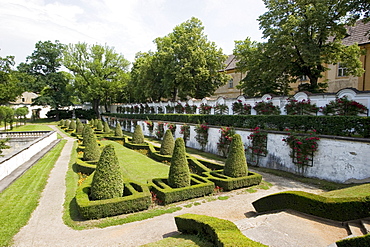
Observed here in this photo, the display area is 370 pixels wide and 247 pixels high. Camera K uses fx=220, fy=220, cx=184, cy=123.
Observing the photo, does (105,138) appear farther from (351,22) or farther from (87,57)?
(87,57)

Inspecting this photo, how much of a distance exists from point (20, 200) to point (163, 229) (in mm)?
6085

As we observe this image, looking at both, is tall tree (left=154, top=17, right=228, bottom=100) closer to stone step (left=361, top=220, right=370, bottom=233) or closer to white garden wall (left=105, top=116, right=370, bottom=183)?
white garden wall (left=105, top=116, right=370, bottom=183)

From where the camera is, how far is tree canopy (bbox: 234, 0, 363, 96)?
1526 centimetres

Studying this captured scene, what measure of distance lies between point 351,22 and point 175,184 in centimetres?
1686

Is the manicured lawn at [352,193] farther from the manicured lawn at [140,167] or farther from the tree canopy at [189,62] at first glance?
the tree canopy at [189,62]

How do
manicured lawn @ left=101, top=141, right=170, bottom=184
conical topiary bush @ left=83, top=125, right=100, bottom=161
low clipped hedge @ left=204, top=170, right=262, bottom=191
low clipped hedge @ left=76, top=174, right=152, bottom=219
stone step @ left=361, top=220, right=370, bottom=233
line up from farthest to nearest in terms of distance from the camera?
conical topiary bush @ left=83, top=125, right=100, bottom=161, manicured lawn @ left=101, top=141, right=170, bottom=184, low clipped hedge @ left=204, top=170, right=262, bottom=191, low clipped hedge @ left=76, top=174, right=152, bottom=219, stone step @ left=361, top=220, right=370, bottom=233

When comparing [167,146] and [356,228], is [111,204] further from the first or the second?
[167,146]

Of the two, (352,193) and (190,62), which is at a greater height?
(190,62)

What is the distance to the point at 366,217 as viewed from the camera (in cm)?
521

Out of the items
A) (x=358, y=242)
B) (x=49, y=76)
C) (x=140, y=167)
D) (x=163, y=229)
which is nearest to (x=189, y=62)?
(x=140, y=167)

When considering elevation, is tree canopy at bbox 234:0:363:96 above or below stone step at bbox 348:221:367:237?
above

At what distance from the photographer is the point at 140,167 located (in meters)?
13.9

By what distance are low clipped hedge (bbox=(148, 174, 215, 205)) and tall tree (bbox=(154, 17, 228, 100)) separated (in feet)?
61.6

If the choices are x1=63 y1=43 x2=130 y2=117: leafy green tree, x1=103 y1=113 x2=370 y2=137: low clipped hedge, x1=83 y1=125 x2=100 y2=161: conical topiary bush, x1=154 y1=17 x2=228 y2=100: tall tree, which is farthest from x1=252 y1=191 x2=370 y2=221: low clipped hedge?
x1=63 y1=43 x2=130 y2=117: leafy green tree
